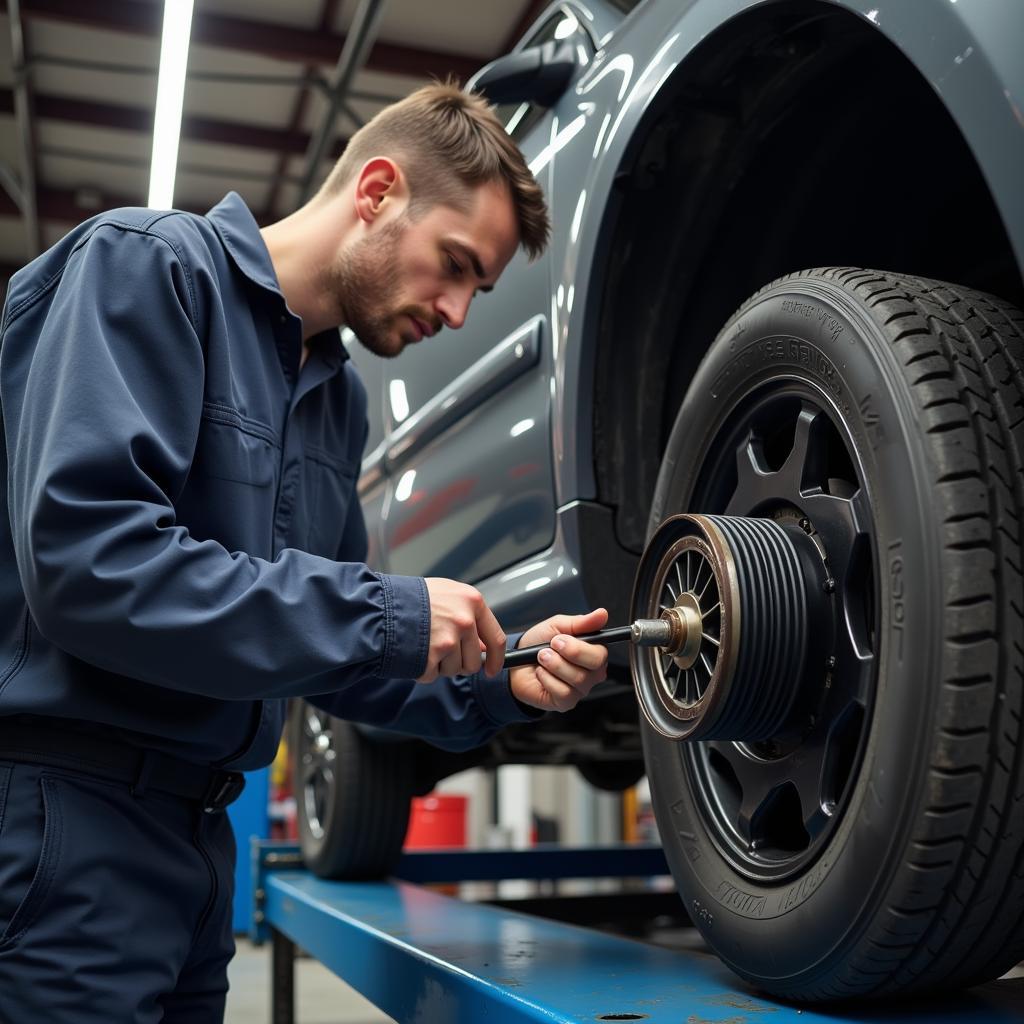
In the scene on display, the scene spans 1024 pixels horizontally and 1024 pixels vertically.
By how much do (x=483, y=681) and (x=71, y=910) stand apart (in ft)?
1.67

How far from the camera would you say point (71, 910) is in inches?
41.0

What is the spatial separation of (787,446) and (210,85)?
7.01m

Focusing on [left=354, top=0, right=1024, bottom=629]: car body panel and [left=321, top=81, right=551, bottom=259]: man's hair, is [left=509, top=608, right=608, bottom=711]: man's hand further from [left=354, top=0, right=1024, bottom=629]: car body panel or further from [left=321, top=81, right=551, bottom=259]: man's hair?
[left=321, top=81, right=551, bottom=259]: man's hair

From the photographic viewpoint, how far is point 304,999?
3.58 meters

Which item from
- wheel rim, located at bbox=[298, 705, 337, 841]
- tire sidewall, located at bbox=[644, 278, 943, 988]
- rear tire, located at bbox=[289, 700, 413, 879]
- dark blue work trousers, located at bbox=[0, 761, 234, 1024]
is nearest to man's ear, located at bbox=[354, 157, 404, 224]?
tire sidewall, located at bbox=[644, 278, 943, 988]

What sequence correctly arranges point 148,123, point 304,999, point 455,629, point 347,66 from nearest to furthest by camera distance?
point 455,629 < point 304,999 < point 347,66 < point 148,123

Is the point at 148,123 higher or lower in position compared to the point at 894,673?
higher

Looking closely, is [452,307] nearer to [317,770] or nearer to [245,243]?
[245,243]

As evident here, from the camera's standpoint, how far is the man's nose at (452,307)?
1.38 meters

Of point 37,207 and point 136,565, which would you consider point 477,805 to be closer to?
point 37,207

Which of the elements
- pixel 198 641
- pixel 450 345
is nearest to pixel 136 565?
pixel 198 641

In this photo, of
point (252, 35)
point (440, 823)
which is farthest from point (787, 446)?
point (252, 35)

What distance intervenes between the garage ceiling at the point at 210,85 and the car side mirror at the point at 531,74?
5.15m


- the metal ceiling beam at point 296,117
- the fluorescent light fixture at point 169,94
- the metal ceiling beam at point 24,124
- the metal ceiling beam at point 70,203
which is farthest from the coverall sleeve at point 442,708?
the metal ceiling beam at point 70,203
